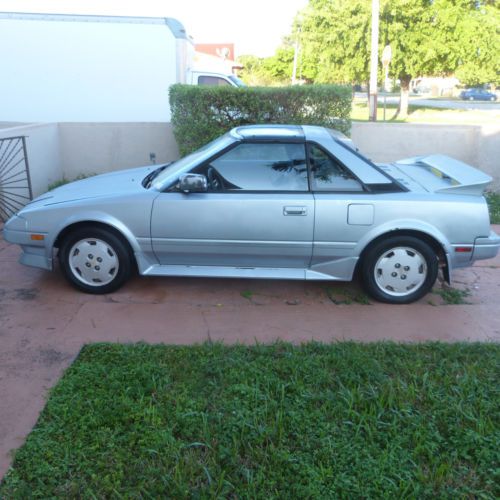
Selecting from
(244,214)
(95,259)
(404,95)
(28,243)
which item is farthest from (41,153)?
(404,95)

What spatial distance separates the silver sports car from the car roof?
22mm

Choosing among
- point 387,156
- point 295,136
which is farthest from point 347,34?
point 295,136

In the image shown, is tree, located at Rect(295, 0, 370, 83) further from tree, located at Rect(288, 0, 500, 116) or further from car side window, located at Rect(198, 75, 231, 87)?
car side window, located at Rect(198, 75, 231, 87)

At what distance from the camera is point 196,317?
189 inches

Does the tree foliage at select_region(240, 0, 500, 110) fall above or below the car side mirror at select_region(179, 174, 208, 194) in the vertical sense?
above

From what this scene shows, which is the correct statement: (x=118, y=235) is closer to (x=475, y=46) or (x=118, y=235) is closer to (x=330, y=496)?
(x=330, y=496)

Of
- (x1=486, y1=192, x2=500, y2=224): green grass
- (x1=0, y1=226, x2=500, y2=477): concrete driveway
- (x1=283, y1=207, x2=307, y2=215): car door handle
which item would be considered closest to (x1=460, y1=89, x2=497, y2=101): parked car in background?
(x1=486, y1=192, x2=500, y2=224): green grass

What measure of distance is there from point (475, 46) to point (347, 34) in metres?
6.19

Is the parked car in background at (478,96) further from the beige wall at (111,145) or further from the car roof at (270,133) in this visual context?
the car roof at (270,133)

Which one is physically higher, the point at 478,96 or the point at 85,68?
the point at 85,68

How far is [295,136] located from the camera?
510cm

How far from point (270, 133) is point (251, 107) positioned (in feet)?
13.6

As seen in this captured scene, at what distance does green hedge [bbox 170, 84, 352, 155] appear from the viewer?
9.16 metres

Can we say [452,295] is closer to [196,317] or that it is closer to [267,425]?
[196,317]
